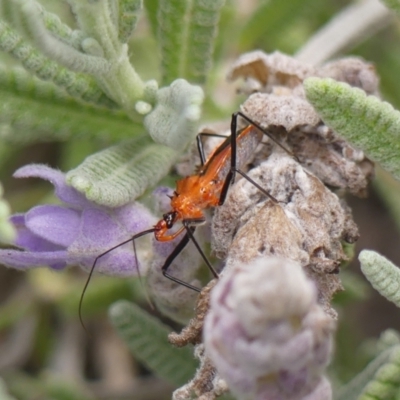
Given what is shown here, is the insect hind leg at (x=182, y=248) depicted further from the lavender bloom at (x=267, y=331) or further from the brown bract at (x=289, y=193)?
the lavender bloom at (x=267, y=331)

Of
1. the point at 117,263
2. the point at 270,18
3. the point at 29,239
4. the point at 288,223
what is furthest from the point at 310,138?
the point at 270,18

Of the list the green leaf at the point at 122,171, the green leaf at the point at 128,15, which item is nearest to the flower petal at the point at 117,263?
the green leaf at the point at 122,171

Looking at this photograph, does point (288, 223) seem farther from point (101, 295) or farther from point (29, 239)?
point (101, 295)

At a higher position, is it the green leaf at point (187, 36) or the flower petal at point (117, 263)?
the green leaf at point (187, 36)

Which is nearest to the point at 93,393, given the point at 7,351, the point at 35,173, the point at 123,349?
the point at 123,349

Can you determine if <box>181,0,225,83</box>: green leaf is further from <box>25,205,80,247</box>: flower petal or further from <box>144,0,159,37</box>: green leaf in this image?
<box>25,205,80,247</box>: flower petal

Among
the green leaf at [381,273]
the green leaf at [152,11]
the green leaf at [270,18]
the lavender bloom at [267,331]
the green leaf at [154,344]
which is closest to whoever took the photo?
the lavender bloom at [267,331]

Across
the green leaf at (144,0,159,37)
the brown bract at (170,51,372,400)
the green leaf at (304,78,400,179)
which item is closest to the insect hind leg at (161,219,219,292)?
the brown bract at (170,51,372,400)
